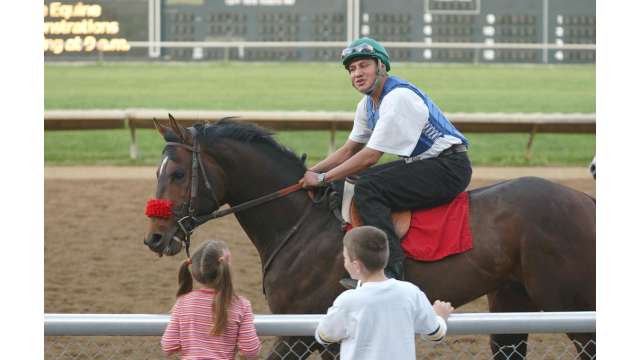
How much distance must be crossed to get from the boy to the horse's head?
1749 millimetres

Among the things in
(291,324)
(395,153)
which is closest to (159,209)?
(395,153)

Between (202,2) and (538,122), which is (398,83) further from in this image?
(202,2)

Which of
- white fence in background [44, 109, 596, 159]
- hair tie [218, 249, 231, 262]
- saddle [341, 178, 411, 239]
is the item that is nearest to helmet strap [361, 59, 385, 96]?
saddle [341, 178, 411, 239]

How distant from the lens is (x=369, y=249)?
2914mm

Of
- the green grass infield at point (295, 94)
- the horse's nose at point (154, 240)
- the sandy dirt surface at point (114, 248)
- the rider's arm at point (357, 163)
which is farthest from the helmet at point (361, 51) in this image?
the green grass infield at point (295, 94)

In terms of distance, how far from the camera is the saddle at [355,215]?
4504 millimetres

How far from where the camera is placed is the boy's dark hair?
2.90 m

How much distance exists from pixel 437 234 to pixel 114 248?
601cm

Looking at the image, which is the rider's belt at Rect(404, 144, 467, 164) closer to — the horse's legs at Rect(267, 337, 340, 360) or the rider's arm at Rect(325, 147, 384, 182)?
the rider's arm at Rect(325, 147, 384, 182)

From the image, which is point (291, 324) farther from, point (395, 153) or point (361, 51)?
point (361, 51)

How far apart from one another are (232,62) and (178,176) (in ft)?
105

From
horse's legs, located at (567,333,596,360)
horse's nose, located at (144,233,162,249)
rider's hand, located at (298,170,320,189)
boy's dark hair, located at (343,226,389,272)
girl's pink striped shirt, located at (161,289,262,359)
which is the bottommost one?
horse's legs, located at (567,333,596,360)

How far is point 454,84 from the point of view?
30.3 m

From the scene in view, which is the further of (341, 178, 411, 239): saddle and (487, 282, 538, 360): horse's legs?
(487, 282, 538, 360): horse's legs
